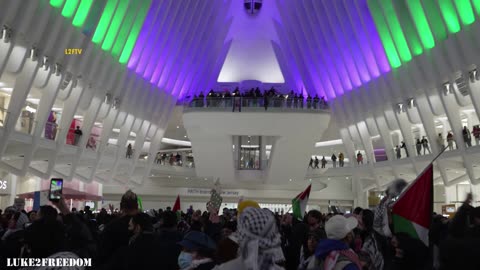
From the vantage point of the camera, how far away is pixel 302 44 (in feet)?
158

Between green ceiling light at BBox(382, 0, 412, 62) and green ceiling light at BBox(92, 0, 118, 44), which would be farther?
green ceiling light at BBox(382, 0, 412, 62)

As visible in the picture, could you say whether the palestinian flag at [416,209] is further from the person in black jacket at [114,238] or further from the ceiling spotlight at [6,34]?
the ceiling spotlight at [6,34]

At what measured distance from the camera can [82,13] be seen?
2819cm

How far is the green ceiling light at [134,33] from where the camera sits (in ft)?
116

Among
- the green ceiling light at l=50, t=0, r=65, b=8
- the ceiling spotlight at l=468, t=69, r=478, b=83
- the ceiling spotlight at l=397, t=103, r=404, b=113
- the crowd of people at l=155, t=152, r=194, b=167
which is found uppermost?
the green ceiling light at l=50, t=0, r=65, b=8

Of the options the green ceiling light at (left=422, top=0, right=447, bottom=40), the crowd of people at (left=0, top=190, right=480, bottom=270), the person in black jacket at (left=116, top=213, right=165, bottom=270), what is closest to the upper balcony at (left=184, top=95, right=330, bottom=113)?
the green ceiling light at (left=422, top=0, right=447, bottom=40)

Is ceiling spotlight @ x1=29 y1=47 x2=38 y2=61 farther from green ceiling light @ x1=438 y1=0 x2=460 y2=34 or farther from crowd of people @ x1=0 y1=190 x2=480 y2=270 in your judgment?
crowd of people @ x1=0 y1=190 x2=480 y2=270

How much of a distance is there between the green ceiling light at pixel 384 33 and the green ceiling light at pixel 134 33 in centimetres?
1290

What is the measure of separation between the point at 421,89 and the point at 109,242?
29.0m

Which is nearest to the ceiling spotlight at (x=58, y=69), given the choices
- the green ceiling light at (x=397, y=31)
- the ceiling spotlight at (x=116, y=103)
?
the ceiling spotlight at (x=116, y=103)

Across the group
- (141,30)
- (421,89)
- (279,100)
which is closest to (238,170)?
(279,100)

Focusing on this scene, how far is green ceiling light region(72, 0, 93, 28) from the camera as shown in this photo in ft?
92.1

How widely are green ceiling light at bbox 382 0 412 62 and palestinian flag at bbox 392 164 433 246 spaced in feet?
93.9

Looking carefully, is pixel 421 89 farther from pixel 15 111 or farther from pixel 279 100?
pixel 15 111
